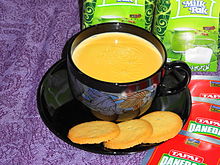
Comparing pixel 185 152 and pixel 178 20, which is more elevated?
pixel 178 20

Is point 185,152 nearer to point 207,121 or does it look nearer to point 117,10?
point 207,121

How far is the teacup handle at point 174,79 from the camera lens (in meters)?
0.80

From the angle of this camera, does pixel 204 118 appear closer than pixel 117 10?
Yes

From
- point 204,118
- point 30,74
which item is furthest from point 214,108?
point 30,74

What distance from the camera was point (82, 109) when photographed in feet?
2.73

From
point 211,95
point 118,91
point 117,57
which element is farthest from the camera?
point 211,95

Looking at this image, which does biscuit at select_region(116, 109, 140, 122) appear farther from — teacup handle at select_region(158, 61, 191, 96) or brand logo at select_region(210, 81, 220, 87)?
brand logo at select_region(210, 81, 220, 87)

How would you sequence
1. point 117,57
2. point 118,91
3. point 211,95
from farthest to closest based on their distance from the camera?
point 211,95 < point 117,57 < point 118,91

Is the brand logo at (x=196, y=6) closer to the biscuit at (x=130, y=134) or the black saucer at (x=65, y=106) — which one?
the black saucer at (x=65, y=106)

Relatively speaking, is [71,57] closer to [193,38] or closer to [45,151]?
[45,151]

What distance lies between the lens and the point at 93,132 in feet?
2.45

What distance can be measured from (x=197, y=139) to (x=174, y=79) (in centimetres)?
18

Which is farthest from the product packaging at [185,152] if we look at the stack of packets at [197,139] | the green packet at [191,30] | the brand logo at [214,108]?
the green packet at [191,30]

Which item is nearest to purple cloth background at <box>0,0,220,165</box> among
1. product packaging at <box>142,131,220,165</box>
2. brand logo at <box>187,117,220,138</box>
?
product packaging at <box>142,131,220,165</box>
